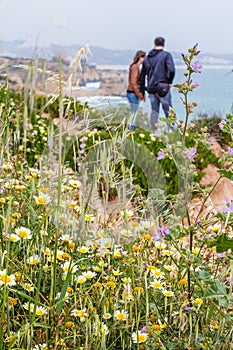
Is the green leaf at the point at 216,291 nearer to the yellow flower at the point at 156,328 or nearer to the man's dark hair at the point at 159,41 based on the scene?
the yellow flower at the point at 156,328

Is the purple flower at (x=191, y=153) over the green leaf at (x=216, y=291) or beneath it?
over

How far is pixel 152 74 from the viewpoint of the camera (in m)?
7.71

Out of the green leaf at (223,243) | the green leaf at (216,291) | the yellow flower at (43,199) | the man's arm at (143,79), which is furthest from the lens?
the man's arm at (143,79)

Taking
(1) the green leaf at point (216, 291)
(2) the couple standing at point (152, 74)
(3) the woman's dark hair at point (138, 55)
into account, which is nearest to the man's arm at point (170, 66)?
(2) the couple standing at point (152, 74)

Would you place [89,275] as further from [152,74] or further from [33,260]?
[152,74]

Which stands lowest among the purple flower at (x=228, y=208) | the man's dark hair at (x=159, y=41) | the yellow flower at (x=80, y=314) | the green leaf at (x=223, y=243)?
the yellow flower at (x=80, y=314)

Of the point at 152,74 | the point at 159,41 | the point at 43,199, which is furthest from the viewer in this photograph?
the point at 152,74

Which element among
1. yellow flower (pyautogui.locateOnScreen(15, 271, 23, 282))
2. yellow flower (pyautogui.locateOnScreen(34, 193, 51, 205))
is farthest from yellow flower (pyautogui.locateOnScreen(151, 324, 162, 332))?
yellow flower (pyautogui.locateOnScreen(34, 193, 51, 205))

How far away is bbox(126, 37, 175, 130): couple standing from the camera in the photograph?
7.61 metres

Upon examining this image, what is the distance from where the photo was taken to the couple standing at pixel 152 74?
25.0ft

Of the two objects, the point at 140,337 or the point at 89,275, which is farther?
the point at 89,275

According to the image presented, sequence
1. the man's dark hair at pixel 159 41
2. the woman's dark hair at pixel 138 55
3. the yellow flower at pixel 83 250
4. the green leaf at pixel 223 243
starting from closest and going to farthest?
the green leaf at pixel 223 243, the yellow flower at pixel 83 250, the man's dark hair at pixel 159 41, the woman's dark hair at pixel 138 55

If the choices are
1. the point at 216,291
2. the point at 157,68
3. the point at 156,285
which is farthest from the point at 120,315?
the point at 157,68

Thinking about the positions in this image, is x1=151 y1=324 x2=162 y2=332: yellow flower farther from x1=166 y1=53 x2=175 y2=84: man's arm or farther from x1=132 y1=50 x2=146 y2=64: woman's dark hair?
x1=132 y1=50 x2=146 y2=64: woman's dark hair
